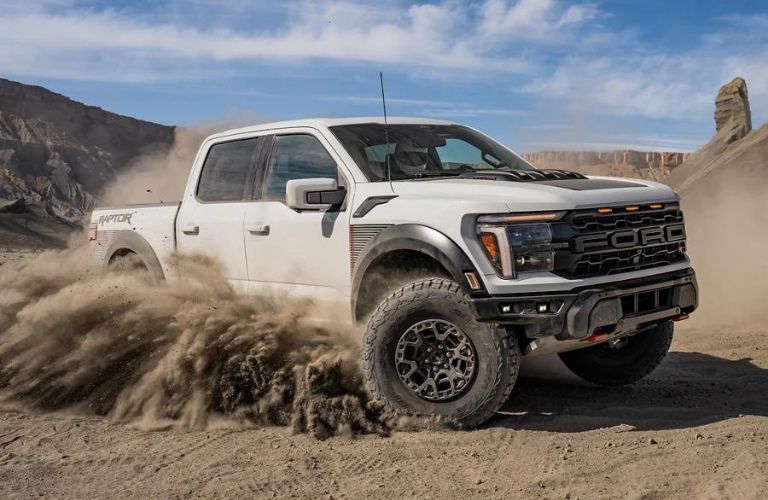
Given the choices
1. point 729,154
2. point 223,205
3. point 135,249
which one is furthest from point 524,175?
point 729,154

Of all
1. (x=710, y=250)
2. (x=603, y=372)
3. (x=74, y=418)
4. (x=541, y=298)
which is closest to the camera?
(x=541, y=298)

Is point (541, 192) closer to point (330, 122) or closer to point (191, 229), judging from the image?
point (330, 122)

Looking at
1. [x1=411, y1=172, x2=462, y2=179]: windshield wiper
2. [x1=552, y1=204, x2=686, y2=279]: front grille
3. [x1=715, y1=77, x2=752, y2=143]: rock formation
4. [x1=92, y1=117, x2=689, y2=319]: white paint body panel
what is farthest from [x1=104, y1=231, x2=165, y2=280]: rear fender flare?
[x1=715, y1=77, x2=752, y2=143]: rock formation

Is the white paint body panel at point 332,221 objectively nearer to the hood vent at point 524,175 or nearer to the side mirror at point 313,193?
the side mirror at point 313,193

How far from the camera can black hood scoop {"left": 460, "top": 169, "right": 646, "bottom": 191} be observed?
479 cm

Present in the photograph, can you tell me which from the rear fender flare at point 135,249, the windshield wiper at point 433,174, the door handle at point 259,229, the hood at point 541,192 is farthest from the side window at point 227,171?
the hood at point 541,192

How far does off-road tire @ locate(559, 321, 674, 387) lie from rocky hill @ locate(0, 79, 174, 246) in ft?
185

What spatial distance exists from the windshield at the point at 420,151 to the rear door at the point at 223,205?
0.87m

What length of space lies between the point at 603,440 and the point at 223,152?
360 centimetres

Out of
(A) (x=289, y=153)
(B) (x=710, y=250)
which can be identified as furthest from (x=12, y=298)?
(B) (x=710, y=250)

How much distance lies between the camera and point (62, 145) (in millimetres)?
67125

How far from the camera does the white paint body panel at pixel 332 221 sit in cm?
442

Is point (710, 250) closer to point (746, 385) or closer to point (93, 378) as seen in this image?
point (746, 385)

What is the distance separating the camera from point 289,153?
18.8 feet
